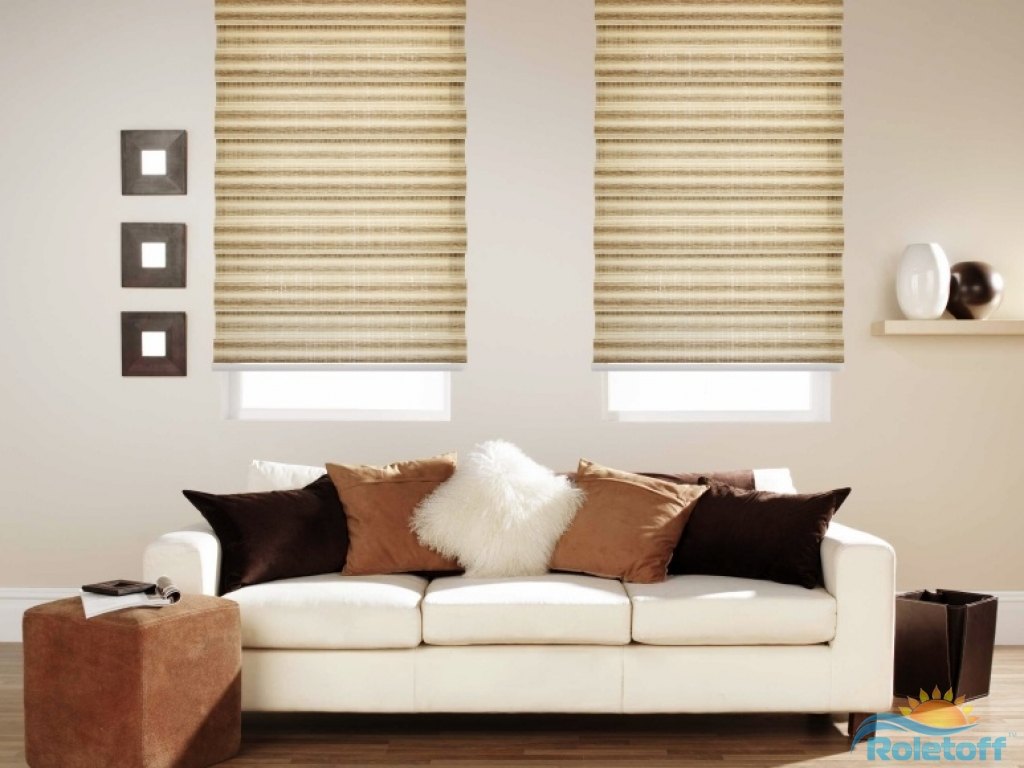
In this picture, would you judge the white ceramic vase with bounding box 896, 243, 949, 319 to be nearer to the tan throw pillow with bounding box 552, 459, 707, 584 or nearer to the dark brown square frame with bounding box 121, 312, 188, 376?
the tan throw pillow with bounding box 552, 459, 707, 584

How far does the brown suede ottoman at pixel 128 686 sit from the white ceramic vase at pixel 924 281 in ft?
10.4

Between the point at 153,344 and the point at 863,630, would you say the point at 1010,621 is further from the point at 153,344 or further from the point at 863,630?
the point at 153,344

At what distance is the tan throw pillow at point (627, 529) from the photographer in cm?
380

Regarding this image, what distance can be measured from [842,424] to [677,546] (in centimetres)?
140

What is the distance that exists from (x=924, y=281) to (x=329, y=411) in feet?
8.92

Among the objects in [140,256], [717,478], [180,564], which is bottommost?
[180,564]

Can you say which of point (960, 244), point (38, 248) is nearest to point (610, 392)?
point (960, 244)

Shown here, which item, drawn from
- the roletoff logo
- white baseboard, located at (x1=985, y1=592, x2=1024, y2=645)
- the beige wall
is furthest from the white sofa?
white baseboard, located at (x1=985, y1=592, x2=1024, y2=645)

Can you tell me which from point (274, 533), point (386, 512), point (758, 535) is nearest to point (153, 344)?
point (274, 533)

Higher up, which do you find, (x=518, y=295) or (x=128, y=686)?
(x=518, y=295)

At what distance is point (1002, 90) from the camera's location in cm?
492

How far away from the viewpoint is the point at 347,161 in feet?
16.0

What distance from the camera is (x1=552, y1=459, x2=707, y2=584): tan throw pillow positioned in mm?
3797

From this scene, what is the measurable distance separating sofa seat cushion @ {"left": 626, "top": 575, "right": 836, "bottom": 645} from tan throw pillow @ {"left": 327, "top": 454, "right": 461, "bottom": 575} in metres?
0.79
